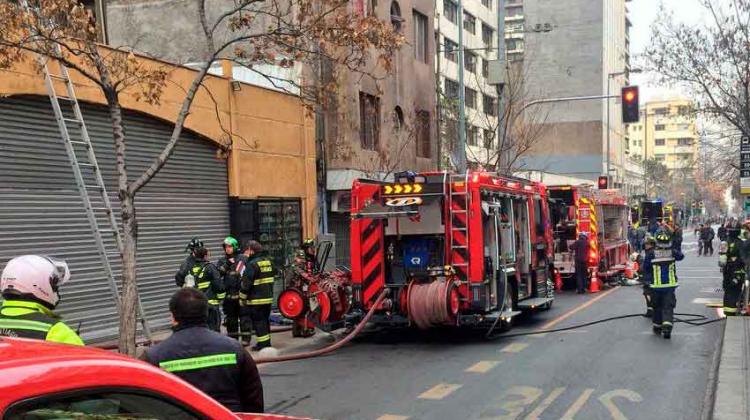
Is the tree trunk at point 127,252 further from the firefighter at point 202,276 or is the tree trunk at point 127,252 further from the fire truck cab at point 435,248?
the fire truck cab at point 435,248

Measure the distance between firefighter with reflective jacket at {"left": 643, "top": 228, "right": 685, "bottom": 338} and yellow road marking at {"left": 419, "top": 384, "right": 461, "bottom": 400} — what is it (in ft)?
14.8

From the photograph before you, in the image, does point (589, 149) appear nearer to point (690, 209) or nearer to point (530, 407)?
point (690, 209)

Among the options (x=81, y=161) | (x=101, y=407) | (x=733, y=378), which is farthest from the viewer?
(x=81, y=161)

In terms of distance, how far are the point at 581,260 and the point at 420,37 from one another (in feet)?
32.4

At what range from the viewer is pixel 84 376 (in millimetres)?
1863

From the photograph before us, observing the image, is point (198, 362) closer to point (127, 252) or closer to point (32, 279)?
point (32, 279)

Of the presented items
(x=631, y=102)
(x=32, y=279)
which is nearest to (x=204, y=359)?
(x=32, y=279)

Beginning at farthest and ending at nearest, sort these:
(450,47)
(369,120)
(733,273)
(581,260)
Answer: (450,47), (369,120), (581,260), (733,273)

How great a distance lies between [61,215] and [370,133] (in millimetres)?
10894

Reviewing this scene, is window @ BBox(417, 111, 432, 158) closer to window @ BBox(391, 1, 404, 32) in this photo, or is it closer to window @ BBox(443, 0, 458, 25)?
window @ BBox(391, 1, 404, 32)

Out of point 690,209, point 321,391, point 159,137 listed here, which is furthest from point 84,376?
point 690,209

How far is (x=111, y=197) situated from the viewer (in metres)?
11.6

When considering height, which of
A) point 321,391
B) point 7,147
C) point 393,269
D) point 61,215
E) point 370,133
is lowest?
point 321,391

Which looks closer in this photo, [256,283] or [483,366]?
[483,366]
